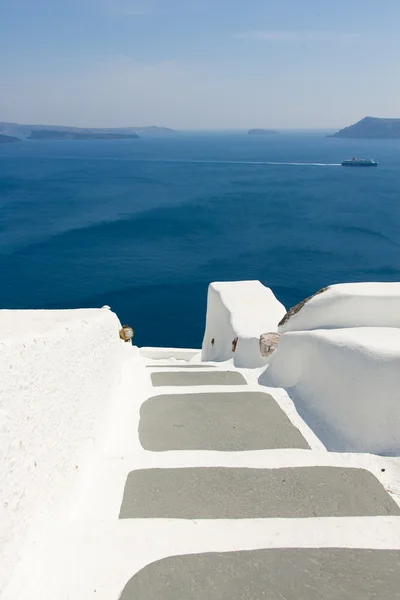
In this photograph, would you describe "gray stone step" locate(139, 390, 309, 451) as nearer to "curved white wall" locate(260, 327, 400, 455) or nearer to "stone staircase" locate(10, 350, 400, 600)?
"stone staircase" locate(10, 350, 400, 600)

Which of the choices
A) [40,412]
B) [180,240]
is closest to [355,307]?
[40,412]

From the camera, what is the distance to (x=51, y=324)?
17.0 feet

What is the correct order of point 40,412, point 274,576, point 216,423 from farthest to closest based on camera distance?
point 216,423, point 40,412, point 274,576

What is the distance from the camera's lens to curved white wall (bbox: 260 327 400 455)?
5547 millimetres

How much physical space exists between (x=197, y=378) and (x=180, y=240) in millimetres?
43094

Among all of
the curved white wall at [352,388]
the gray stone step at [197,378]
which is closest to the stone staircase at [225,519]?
the curved white wall at [352,388]

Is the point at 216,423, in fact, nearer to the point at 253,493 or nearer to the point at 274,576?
the point at 253,493

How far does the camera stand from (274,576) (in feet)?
12.1

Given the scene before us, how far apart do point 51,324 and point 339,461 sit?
10.9 feet

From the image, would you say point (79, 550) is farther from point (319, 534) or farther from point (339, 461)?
point (339, 461)

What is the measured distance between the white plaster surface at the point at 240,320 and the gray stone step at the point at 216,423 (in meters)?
3.43

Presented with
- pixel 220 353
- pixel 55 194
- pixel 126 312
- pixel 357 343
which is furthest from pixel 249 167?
pixel 357 343

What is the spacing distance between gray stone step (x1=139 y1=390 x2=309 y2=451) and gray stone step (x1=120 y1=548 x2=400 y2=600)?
5.81 feet

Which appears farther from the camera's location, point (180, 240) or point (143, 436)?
point (180, 240)
